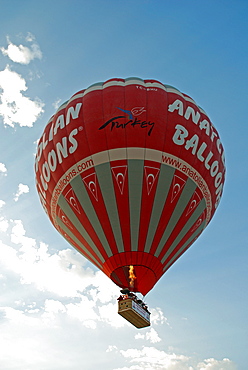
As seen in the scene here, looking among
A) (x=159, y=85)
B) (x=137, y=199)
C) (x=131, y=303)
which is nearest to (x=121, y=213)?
(x=137, y=199)

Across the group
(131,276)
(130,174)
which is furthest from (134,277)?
(130,174)

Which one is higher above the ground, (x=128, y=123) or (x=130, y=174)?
(x=128, y=123)

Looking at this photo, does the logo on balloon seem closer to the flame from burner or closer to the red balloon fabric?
the red balloon fabric

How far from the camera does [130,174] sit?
51.1ft

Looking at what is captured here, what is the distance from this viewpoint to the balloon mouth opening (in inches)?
615

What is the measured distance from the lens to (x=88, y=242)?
16.4m

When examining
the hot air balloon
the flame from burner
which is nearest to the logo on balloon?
the hot air balloon

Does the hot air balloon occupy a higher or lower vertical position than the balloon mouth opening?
higher

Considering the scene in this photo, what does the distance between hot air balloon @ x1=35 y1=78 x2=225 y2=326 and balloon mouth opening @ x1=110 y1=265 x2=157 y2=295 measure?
4cm

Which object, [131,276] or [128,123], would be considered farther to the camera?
[131,276]

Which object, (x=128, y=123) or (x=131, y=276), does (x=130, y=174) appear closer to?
(x=128, y=123)

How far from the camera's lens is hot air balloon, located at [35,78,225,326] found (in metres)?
15.6

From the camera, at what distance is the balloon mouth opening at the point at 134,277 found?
15.6 metres

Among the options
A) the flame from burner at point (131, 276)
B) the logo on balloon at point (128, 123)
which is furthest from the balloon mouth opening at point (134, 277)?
the logo on balloon at point (128, 123)
